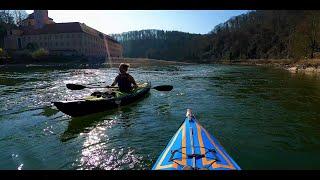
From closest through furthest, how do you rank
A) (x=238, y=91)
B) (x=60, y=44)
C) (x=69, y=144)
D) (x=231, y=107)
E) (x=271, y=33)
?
(x=69, y=144)
(x=231, y=107)
(x=238, y=91)
(x=60, y=44)
(x=271, y=33)

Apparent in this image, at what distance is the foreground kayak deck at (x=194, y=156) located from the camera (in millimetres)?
5426

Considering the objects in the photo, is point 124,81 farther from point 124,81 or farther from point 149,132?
point 149,132

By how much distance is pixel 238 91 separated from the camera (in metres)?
22.6

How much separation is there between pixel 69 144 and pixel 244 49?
371 feet

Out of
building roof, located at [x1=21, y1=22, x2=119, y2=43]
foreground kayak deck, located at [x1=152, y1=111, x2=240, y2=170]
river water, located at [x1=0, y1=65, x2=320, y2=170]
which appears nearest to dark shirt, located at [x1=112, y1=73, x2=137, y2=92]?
river water, located at [x1=0, y1=65, x2=320, y2=170]

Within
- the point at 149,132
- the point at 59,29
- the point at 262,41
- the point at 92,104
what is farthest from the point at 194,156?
the point at 262,41

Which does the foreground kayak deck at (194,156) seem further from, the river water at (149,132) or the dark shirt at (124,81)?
the dark shirt at (124,81)

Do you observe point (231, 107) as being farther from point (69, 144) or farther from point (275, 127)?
point (69, 144)

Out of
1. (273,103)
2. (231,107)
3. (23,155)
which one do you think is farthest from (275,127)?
(23,155)

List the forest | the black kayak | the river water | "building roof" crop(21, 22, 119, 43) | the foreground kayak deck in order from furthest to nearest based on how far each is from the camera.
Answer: "building roof" crop(21, 22, 119, 43) → the forest → the black kayak → the river water → the foreground kayak deck

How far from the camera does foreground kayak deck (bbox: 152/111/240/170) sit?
543 centimetres

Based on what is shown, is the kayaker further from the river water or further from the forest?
the forest

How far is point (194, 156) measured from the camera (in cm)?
566
